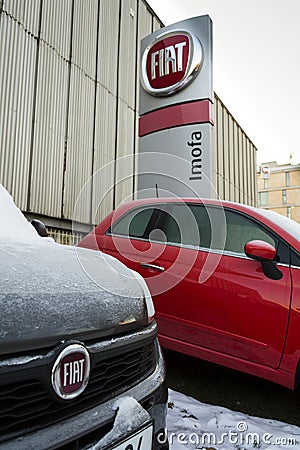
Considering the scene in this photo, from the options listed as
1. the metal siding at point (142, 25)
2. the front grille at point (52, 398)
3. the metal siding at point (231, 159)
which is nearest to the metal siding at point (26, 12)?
the metal siding at point (142, 25)

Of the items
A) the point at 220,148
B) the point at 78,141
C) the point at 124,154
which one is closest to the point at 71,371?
the point at 78,141

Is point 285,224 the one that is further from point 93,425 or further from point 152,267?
point 93,425

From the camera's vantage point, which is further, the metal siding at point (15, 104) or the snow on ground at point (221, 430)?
the metal siding at point (15, 104)

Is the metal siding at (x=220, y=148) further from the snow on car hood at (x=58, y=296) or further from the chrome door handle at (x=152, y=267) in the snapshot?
the snow on car hood at (x=58, y=296)

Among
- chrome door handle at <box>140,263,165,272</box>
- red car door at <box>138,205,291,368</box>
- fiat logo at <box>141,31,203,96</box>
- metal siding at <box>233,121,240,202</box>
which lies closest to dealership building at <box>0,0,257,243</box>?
Answer: fiat logo at <box>141,31,203,96</box>

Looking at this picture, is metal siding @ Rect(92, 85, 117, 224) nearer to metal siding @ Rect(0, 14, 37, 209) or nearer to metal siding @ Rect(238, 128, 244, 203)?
metal siding @ Rect(0, 14, 37, 209)

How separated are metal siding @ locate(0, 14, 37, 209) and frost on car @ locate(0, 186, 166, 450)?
22.4 ft

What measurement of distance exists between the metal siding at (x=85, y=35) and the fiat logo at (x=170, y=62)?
3027 mm

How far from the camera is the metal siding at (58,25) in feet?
29.8

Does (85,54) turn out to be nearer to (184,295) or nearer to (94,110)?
(94,110)

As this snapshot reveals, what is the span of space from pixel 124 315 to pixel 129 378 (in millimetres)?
240

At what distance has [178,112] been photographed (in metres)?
7.09

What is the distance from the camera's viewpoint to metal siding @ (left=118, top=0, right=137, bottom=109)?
1172cm

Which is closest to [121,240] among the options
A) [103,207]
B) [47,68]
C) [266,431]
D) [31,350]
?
[266,431]
